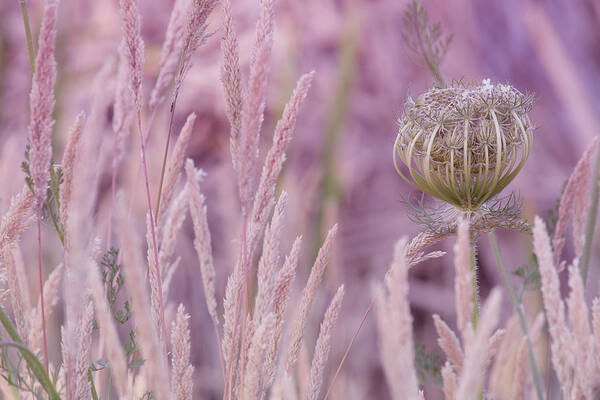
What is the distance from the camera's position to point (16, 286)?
18.9 inches

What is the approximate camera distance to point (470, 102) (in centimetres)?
47

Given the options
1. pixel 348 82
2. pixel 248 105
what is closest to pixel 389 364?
pixel 248 105

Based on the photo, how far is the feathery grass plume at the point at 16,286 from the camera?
471 mm

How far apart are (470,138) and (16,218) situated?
1.20 feet

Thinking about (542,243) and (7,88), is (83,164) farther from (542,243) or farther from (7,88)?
(7,88)

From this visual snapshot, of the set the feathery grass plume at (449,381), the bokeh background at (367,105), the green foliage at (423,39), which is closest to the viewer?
the feathery grass plume at (449,381)

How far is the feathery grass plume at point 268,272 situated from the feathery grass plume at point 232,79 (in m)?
0.06

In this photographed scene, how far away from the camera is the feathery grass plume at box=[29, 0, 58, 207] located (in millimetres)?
368

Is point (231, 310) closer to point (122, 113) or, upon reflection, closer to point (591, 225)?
point (122, 113)

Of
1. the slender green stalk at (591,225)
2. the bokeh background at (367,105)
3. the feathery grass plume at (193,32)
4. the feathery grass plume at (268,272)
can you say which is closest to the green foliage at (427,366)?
the slender green stalk at (591,225)

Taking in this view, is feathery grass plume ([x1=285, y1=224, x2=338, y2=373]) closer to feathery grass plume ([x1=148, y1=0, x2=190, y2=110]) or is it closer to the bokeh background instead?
feathery grass plume ([x1=148, y1=0, x2=190, y2=110])

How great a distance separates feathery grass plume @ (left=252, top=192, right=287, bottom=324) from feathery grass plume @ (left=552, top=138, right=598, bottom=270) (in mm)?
244

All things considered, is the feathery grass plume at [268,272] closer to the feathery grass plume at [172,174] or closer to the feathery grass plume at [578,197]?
the feathery grass plume at [172,174]

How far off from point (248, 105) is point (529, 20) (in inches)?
48.8
